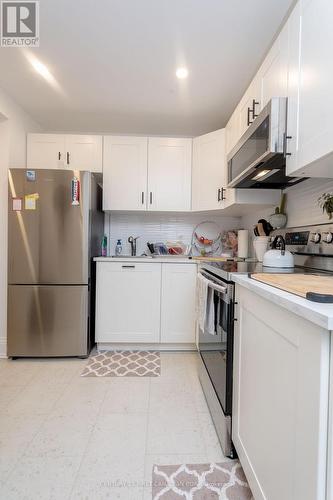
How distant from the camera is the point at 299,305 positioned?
2.19 feet

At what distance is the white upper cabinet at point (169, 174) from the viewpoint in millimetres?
2699

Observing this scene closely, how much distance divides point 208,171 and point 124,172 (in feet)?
2.75

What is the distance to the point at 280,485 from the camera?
2.60 ft

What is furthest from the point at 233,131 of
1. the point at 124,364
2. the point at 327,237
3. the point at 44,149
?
the point at 124,364

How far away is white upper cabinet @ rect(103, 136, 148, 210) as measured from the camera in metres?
2.68

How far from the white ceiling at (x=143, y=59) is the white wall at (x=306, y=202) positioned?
0.93 m

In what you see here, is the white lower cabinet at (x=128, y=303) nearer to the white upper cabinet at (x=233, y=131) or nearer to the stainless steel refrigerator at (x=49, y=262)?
the stainless steel refrigerator at (x=49, y=262)

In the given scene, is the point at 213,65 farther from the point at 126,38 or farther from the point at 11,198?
the point at 11,198

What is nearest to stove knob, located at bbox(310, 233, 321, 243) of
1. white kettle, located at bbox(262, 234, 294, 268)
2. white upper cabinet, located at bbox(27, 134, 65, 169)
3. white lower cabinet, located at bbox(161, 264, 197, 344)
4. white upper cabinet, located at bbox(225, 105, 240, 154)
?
white kettle, located at bbox(262, 234, 294, 268)

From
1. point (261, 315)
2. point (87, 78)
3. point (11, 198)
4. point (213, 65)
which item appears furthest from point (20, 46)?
point (261, 315)

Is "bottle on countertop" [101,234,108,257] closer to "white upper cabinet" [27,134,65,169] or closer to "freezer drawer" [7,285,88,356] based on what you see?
"freezer drawer" [7,285,88,356]

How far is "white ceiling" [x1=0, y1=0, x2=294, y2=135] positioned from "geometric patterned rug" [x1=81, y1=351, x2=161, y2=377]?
7.55 feet

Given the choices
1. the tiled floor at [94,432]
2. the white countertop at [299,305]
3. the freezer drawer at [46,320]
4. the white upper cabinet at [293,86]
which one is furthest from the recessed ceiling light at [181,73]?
the tiled floor at [94,432]

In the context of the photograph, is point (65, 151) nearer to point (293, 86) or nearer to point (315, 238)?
point (293, 86)
